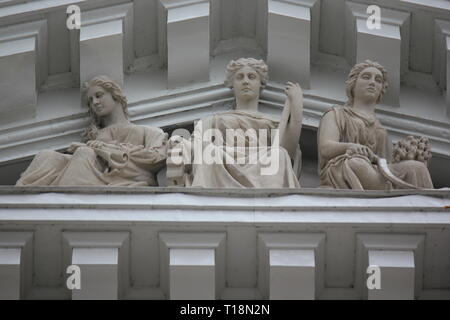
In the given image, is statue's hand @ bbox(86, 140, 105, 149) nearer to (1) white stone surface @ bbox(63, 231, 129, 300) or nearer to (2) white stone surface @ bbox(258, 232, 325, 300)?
(1) white stone surface @ bbox(63, 231, 129, 300)

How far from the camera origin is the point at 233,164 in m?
19.6

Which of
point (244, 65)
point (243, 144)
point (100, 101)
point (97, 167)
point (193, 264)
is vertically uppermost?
point (244, 65)

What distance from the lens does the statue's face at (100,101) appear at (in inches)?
818

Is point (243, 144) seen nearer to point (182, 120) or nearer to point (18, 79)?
point (182, 120)

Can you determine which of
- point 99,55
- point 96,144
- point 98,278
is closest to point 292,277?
point 98,278

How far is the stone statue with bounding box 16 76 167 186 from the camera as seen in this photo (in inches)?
776

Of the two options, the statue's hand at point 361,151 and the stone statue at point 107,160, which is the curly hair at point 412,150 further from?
the stone statue at point 107,160

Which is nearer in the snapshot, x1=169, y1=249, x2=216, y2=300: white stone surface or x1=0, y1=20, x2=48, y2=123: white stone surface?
x1=169, y1=249, x2=216, y2=300: white stone surface

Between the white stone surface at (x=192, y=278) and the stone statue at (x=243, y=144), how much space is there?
2.74ft

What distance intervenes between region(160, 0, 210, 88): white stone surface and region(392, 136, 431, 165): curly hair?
2359 millimetres

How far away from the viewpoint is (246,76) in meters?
20.9

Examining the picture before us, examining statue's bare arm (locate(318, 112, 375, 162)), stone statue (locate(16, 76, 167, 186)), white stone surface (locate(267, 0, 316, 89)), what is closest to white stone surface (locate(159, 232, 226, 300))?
stone statue (locate(16, 76, 167, 186))

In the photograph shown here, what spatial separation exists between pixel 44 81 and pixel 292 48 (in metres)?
2.36

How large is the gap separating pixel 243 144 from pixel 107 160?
1213mm
